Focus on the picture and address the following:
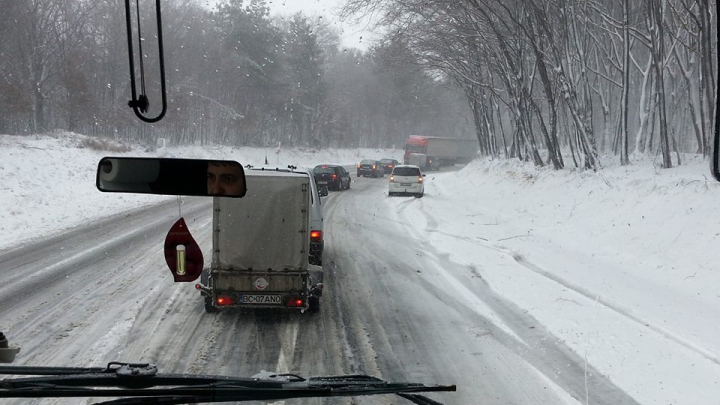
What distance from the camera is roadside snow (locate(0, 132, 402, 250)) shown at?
17812mm

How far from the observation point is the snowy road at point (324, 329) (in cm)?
667

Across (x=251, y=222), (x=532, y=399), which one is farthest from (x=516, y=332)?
(x=251, y=222)

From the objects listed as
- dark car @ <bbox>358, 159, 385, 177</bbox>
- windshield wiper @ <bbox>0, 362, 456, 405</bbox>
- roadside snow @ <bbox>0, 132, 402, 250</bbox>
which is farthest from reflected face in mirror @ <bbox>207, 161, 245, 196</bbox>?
dark car @ <bbox>358, 159, 385, 177</bbox>

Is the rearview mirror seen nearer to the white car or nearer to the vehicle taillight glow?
the vehicle taillight glow

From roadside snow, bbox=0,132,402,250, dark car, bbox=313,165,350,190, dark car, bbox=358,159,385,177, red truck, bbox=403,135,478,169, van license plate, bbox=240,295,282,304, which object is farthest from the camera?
red truck, bbox=403,135,478,169

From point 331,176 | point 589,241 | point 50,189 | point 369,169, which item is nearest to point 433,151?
point 369,169

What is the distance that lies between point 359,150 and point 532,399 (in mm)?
81470

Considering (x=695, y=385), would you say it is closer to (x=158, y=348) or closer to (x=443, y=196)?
(x=158, y=348)

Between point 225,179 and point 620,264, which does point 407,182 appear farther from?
point 225,179

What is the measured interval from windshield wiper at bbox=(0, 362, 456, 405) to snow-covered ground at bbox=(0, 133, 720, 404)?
4343 mm

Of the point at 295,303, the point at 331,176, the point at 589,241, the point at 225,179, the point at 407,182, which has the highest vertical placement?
the point at 225,179

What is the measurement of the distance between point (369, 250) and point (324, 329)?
691cm

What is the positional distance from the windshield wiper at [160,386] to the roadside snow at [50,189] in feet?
44.1

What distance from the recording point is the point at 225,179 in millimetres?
2699
